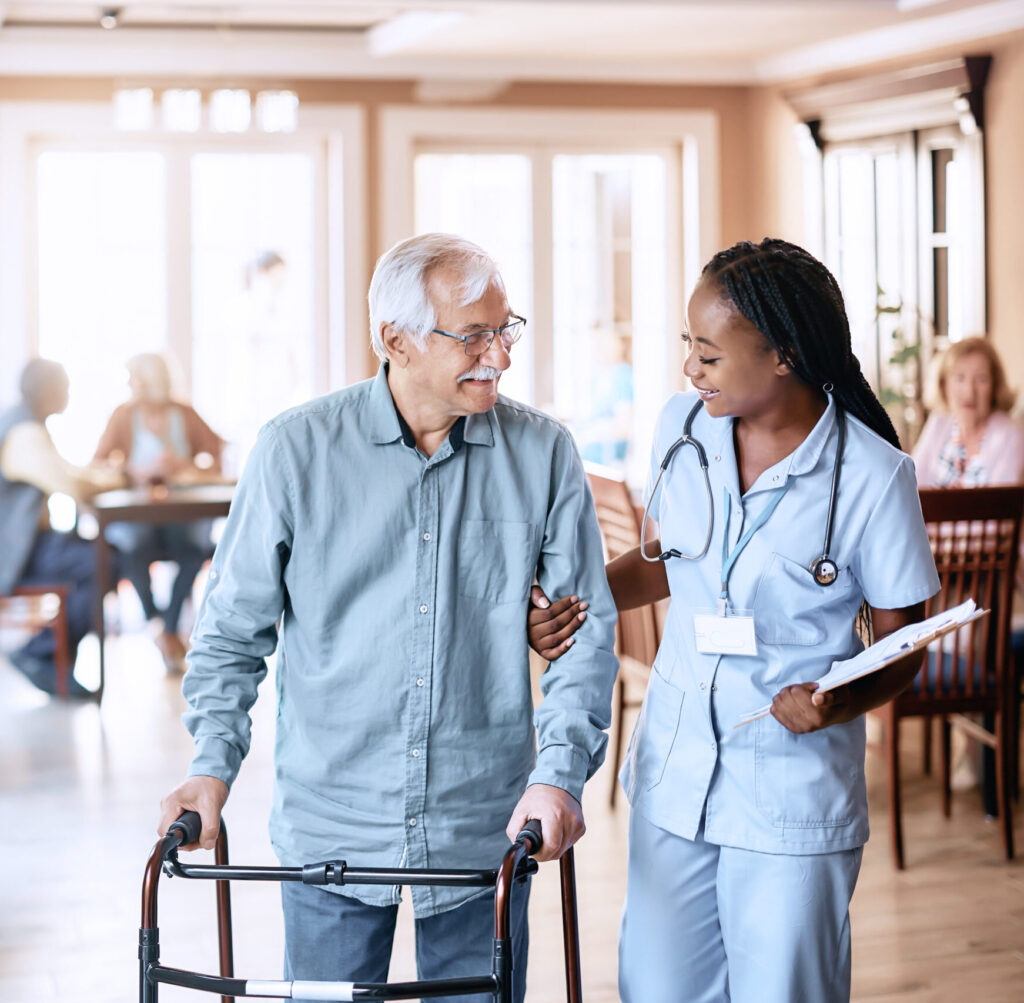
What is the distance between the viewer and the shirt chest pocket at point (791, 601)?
1.83 meters

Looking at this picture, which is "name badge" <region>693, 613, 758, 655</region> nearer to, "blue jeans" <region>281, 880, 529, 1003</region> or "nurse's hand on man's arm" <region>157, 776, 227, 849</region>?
"blue jeans" <region>281, 880, 529, 1003</region>

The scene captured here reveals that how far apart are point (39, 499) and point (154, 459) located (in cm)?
85

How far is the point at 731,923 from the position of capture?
72.2 inches

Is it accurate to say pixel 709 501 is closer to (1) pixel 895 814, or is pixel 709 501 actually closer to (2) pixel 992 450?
Answer: (1) pixel 895 814

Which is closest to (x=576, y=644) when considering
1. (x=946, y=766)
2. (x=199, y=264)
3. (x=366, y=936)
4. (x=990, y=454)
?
(x=366, y=936)

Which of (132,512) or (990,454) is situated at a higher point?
(990,454)

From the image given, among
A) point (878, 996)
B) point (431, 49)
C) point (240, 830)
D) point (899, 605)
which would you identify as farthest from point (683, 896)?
point (431, 49)

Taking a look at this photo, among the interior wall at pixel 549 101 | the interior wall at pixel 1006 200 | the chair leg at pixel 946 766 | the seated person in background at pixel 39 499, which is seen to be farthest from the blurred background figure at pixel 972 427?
the seated person in background at pixel 39 499

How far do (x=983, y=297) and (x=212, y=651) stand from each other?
15.4ft

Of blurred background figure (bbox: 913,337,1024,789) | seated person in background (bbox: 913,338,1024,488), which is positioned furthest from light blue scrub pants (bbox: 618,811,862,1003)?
seated person in background (bbox: 913,338,1024,488)

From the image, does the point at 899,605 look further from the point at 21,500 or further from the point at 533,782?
the point at 21,500

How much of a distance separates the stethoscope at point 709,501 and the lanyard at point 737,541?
0.9 inches

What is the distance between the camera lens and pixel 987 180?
223 inches

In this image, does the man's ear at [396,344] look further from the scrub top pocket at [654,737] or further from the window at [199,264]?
the window at [199,264]
